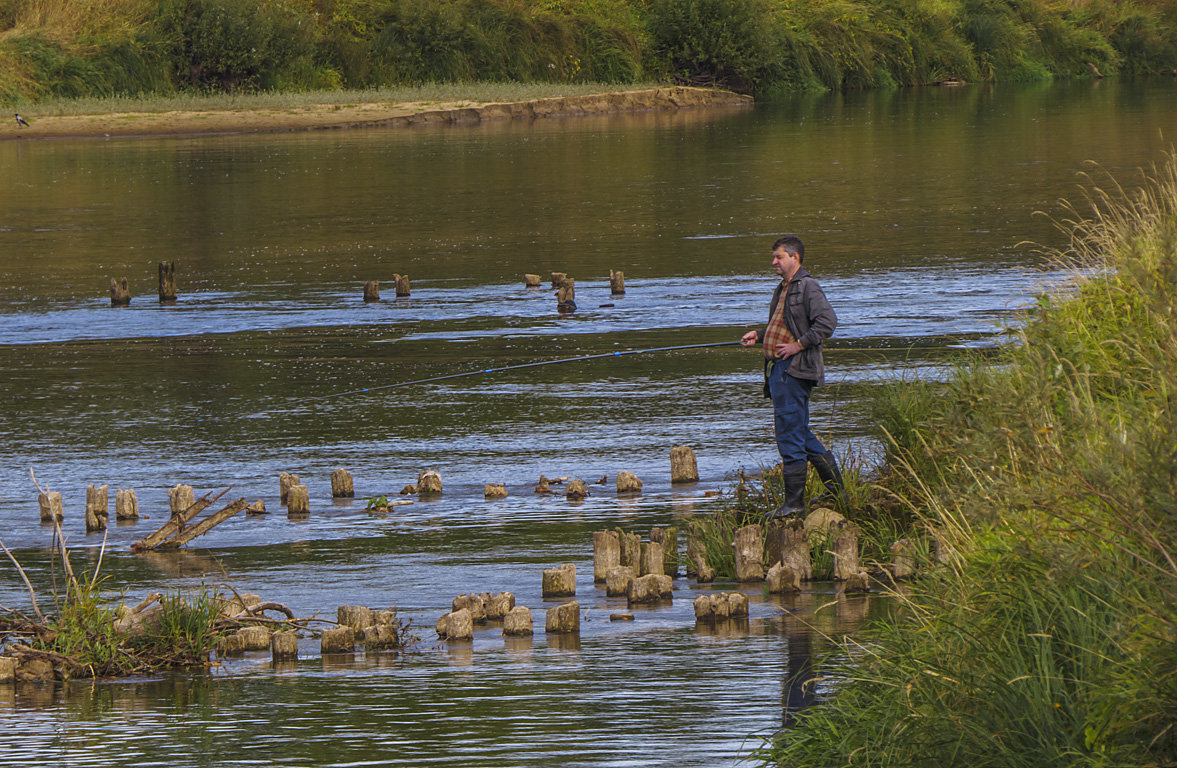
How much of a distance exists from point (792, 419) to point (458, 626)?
2.82 metres

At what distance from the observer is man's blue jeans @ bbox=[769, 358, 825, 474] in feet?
37.1

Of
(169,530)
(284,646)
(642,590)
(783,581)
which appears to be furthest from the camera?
(169,530)

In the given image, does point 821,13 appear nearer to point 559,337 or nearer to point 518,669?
point 559,337

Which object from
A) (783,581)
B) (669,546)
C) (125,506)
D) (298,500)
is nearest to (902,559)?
(783,581)

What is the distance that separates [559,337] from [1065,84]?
77838 mm

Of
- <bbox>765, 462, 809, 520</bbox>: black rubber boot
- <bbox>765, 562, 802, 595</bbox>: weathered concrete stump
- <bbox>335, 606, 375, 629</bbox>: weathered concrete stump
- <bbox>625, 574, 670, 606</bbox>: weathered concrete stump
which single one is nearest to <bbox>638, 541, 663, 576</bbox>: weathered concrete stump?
<bbox>625, 574, 670, 606</bbox>: weathered concrete stump

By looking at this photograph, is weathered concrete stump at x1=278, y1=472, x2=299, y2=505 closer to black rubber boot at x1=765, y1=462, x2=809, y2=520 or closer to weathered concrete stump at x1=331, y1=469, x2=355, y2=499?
weathered concrete stump at x1=331, y1=469, x2=355, y2=499

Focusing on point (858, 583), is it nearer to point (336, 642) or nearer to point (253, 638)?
point (336, 642)

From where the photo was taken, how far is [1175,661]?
6.13 m

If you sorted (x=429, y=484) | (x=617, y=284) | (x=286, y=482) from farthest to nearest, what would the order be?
(x=617, y=284) < (x=429, y=484) < (x=286, y=482)

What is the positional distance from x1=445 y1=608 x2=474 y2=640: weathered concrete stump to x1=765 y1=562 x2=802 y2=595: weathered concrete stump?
186 centimetres

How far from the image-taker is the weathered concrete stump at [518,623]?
9648 mm

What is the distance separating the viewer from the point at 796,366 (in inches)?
448

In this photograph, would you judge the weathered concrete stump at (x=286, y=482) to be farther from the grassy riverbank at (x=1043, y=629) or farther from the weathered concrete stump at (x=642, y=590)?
the grassy riverbank at (x=1043, y=629)
